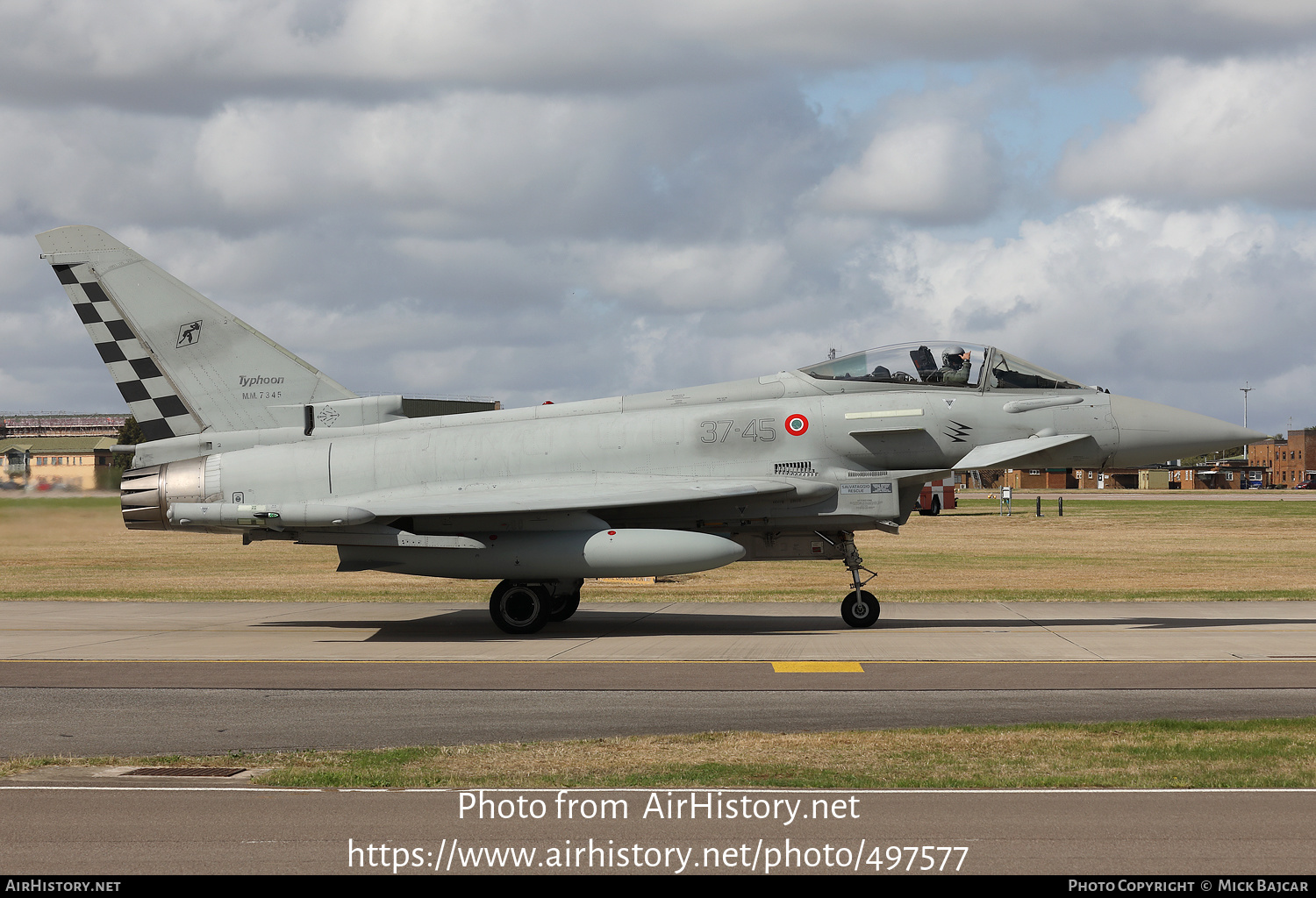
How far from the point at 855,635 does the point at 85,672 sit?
993 cm

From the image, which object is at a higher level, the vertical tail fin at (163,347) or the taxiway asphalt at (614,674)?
the vertical tail fin at (163,347)

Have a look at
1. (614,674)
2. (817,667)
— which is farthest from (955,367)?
(614,674)

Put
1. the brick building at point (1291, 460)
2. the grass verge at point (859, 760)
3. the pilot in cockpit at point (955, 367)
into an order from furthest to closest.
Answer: the brick building at point (1291, 460) < the pilot in cockpit at point (955, 367) < the grass verge at point (859, 760)

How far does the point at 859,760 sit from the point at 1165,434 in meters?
10.4

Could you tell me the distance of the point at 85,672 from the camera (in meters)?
13.2

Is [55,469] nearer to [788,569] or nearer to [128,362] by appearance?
[128,362]

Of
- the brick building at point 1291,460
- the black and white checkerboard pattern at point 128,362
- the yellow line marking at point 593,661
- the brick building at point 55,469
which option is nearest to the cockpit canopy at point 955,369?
the yellow line marking at point 593,661

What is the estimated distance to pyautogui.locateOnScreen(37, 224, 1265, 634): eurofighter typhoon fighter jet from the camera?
645 inches

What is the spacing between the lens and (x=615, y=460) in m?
17.1

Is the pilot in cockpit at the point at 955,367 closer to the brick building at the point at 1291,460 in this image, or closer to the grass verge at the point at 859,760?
the grass verge at the point at 859,760

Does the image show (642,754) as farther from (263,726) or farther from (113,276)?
(113,276)

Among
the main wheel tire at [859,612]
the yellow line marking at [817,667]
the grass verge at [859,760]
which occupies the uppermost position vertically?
the main wheel tire at [859,612]

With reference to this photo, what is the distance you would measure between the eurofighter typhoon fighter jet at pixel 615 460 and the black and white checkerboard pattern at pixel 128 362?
0.05 m

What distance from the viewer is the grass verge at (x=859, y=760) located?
25.0 ft
